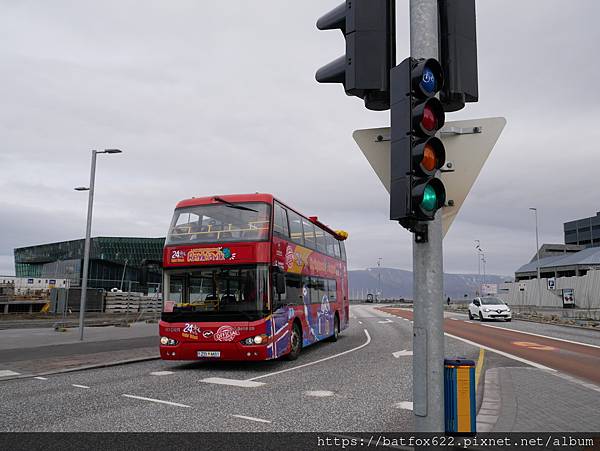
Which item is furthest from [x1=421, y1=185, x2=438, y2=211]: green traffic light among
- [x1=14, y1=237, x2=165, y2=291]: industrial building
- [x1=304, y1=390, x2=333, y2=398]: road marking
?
[x1=14, y1=237, x2=165, y2=291]: industrial building

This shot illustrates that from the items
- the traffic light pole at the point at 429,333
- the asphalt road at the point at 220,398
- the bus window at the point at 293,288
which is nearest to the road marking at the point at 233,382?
the asphalt road at the point at 220,398

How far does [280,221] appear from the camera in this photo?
42.0 feet

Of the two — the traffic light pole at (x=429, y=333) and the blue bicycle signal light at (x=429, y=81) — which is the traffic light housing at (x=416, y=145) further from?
the traffic light pole at (x=429, y=333)

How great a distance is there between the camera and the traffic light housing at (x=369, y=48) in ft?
13.7

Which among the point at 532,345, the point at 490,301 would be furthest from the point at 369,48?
the point at 490,301

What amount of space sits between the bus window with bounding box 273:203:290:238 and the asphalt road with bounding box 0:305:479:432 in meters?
3.21

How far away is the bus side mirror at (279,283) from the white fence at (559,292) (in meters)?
32.6

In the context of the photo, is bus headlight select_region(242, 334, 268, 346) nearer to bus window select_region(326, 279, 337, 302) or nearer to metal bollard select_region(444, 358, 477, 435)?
bus window select_region(326, 279, 337, 302)

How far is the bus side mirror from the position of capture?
11789 millimetres

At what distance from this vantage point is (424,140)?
12.0ft

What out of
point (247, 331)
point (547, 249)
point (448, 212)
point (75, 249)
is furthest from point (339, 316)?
point (547, 249)

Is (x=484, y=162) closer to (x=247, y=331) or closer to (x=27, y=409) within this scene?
(x=27, y=409)

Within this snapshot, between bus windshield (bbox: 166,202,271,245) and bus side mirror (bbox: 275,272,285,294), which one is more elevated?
bus windshield (bbox: 166,202,271,245)

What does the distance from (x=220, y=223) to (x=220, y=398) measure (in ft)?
14.9
